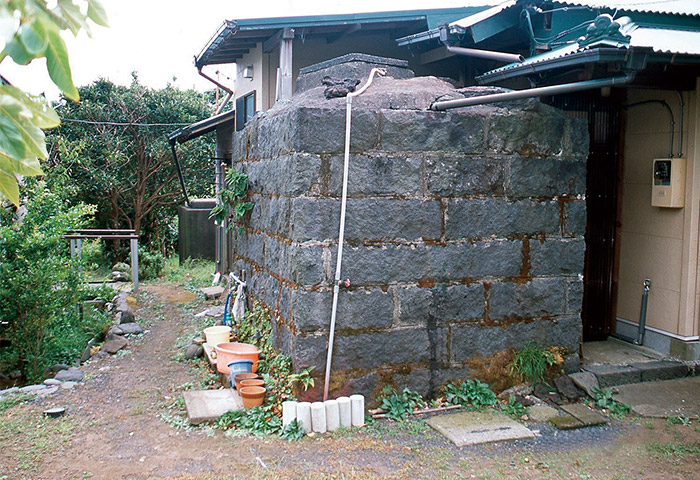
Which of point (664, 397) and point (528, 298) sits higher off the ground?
point (528, 298)

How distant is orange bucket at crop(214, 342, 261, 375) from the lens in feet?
19.6

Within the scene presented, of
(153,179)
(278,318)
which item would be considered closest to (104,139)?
(153,179)

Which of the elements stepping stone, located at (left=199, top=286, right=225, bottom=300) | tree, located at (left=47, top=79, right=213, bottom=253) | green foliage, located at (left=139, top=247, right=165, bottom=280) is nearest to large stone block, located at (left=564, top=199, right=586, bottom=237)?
stepping stone, located at (left=199, top=286, right=225, bottom=300)

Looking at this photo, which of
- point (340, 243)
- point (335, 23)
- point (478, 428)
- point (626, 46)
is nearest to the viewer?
point (626, 46)

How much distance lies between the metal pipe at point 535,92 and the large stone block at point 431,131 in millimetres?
142

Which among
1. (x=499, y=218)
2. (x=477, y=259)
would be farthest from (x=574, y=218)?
(x=477, y=259)

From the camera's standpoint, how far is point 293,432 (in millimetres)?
4887

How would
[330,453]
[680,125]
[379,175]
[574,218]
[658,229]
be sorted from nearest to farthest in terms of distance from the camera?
[330,453], [379,175], [574,218], [680,125], [658,229]

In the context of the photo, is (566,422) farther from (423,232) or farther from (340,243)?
(340,243)

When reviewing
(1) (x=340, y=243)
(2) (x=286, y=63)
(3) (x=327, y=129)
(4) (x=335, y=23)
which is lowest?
(1) (x=340, y=243)

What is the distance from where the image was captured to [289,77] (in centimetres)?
903

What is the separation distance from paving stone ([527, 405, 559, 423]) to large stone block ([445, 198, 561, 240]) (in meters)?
1.50

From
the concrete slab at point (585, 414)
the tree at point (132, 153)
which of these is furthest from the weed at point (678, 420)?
the tree at point (132, 153)

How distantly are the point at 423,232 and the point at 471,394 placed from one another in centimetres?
146
